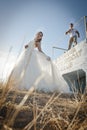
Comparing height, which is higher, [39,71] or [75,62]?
[75,62]

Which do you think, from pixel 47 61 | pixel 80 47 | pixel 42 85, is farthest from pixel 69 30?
pixel 42 85

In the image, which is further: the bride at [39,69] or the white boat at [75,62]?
the white boat at [75,62]

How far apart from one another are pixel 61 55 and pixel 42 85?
13.2ft

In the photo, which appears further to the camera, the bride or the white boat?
the white boat

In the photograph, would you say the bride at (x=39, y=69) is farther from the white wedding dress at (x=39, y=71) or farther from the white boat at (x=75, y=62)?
the white boat at (x=75, y=62)

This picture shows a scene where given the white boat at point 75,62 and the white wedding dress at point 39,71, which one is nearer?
the white wedding dress at point 39,71

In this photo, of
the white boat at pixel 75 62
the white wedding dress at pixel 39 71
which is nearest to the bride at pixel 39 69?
the white wedding dress at pixel 39 71

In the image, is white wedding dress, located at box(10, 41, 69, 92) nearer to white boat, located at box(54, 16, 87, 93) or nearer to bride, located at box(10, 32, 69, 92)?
bride, located at box(10, 32, 69, 92)

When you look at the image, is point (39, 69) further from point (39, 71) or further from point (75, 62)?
point (75, 62)

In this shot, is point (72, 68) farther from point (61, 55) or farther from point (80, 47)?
point (61, 55)

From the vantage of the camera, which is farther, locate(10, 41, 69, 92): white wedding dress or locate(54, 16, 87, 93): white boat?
locate(54, 16, 87, 93): white boat

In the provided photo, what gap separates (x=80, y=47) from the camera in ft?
24.7

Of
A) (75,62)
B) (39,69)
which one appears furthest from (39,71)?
(75,62)

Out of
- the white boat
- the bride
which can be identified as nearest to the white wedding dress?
the bride
